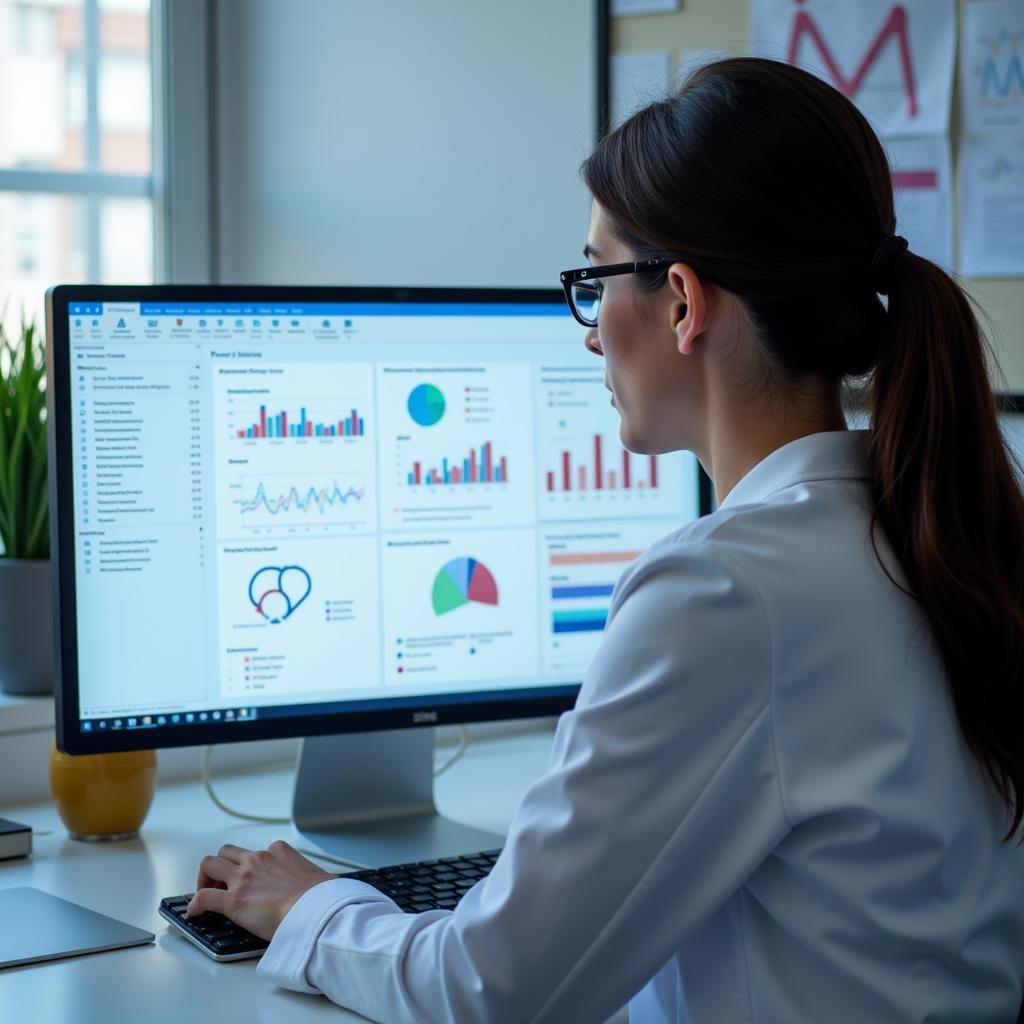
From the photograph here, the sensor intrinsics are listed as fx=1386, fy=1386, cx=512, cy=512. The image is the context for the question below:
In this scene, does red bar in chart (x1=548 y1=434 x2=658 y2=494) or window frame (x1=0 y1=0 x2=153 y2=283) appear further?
window frame (x1=0 y1=0 x2=153 y2=283)

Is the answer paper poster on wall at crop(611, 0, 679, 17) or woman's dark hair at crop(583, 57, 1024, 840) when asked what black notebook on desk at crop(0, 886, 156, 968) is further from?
paper poster on wall at crop(611, 0, 679, 17)

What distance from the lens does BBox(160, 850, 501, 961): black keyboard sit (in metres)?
0.96

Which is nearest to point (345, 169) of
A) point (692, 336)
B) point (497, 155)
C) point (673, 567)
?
point (497, 155)

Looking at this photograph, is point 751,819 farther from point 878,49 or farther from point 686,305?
point 878,49

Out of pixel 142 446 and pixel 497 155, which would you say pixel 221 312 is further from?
pixel 497 155

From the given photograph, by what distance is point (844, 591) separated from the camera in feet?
2.50

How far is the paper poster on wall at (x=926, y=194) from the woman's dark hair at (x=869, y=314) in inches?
29.9

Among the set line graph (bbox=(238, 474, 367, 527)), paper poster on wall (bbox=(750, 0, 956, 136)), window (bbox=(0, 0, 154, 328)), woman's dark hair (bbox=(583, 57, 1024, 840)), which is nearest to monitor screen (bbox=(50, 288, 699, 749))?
line graph (bbox=(238, 474, 367, 527))

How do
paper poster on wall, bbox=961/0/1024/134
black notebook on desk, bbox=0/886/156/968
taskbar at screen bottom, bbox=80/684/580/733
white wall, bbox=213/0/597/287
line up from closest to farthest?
black notebook on desk, bbox=0/886/156/968 → taskbar at screen bottom, bbox=80/684/580/733 → paper poster on wall, bbox=961/0/1024/134 → white wall, bbox=213/0/597/287

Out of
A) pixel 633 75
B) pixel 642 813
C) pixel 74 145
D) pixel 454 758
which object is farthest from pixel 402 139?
pixel 642 813

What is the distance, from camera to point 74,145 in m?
1.89

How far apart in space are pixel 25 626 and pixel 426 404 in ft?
1.73

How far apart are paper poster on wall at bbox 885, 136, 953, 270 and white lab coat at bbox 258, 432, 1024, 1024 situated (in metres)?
0.91

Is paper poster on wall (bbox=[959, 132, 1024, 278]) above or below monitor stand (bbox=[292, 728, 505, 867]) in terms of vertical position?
above
